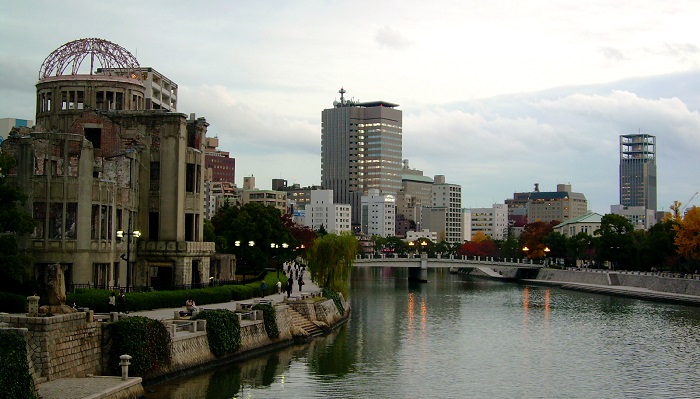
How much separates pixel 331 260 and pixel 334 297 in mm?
6937

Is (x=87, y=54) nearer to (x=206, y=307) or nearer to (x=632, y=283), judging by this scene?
(x=206, y=307)

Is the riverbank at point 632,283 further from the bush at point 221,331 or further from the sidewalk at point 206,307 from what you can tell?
the bush at point 221,331

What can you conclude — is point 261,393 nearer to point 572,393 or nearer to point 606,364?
point 572,393

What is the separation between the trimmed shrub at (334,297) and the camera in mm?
69062

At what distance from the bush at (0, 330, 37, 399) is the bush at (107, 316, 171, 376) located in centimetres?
773

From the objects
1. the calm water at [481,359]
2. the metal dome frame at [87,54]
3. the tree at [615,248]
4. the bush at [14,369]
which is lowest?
the calm water at [481,359]

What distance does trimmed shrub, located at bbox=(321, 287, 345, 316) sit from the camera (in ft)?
227

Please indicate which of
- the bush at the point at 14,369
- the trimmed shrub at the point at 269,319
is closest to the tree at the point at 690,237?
the trimmed shrub at the point at 269,319

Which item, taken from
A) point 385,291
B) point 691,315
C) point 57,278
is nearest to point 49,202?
point 57,278

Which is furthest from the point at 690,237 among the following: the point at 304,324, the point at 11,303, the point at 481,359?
the point at 11,303

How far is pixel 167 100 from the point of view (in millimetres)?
159250

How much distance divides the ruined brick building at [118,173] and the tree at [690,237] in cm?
6120

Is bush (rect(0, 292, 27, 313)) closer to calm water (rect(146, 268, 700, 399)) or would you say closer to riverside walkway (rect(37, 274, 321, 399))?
calm water (rect(146, 268, 700, 399))

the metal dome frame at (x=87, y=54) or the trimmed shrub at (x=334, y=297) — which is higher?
the metal dome frame at (x=87, y=54)
